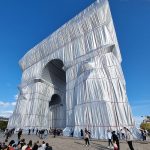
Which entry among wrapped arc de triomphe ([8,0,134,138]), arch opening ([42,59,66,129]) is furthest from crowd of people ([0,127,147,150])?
arch opening ([42,59,66,129])

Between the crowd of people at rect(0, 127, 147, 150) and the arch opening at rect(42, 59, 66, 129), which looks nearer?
the crowd of people at rect(0, 127, 147, 150)

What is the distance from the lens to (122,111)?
1944cm

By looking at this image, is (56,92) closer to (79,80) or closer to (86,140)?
(79,80)

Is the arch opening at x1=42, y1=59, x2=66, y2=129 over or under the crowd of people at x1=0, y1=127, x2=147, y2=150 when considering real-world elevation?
over

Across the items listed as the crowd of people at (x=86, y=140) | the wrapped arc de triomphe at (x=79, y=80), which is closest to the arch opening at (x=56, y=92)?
the wrapped arc de triomphe at (x=79, y=80)

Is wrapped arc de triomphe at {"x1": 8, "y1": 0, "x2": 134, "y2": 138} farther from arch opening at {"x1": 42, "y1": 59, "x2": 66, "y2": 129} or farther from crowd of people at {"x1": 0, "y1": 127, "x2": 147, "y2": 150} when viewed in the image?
crowd of people at {"x1": 0, "y1": 127, "x2": 147, "y2": 150}

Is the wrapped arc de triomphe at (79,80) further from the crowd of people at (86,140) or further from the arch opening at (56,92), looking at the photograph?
the crowd of people at (86,140)

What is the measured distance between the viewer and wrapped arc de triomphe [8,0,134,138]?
1989 centimetres

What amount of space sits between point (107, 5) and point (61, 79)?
20199 millimetres

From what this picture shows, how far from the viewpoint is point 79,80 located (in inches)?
904

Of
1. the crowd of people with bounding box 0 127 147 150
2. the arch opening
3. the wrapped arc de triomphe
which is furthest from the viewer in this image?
the arch opening

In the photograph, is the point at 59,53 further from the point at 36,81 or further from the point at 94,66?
the point at 94,66

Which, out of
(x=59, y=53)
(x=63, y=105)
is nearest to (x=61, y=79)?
(x=63, y=105)

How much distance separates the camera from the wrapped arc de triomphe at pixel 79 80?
783 inches
